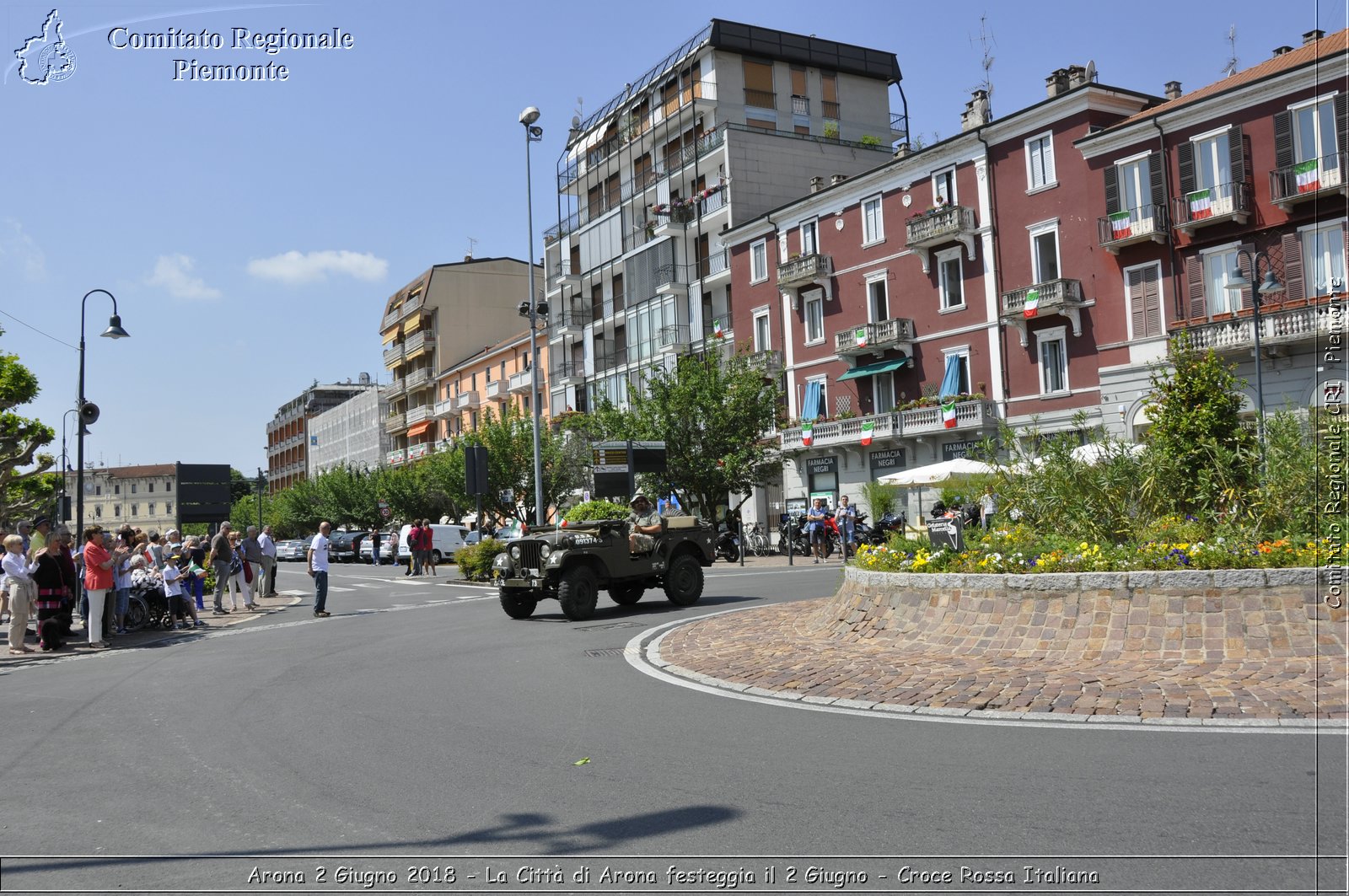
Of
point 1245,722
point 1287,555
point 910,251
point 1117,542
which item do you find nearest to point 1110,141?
point 910,251

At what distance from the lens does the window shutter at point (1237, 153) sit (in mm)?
29000

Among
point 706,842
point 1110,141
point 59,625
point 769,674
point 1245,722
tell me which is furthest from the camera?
point 1110,141

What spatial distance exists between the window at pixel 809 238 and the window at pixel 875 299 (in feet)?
11.3

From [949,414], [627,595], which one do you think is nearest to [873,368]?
[949,414]

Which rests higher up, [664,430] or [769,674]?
[664,430]

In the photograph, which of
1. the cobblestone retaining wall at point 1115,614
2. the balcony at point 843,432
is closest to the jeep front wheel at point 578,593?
the cobblestone retaining wall at point 1115,614

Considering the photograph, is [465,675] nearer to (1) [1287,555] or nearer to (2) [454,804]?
(2) [454,804]

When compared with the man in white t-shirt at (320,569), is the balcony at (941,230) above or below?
above

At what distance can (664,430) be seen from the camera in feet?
127

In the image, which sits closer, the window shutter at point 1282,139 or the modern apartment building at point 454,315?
the window shutter at point 1282,139

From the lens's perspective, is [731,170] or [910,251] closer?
[910,251]

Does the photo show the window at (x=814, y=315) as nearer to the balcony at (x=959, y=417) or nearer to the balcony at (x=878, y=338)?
the balcony at (x=878, y=338)

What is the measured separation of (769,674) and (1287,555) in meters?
4.27

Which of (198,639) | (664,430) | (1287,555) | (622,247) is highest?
(622,247)
